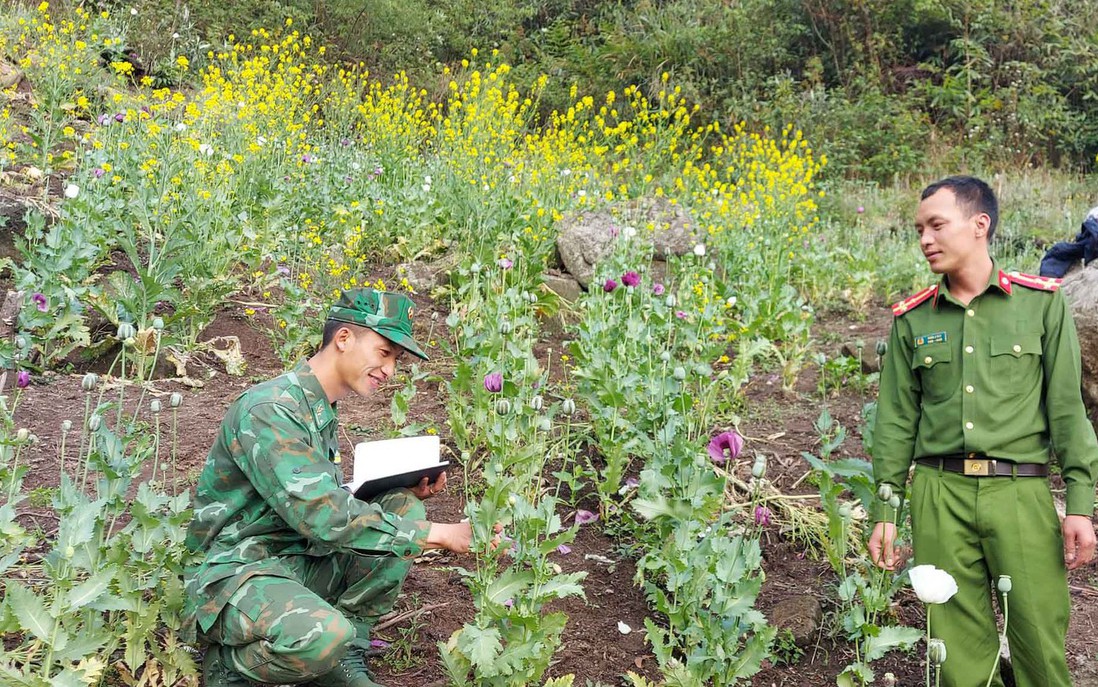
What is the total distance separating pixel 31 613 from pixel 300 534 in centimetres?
63

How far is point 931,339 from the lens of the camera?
2633 mm

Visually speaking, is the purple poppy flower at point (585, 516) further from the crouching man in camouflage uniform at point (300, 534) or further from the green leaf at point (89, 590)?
the green leaf at point (89, 590)

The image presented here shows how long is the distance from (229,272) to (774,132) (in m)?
9.15

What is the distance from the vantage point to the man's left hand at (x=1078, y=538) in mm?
2359

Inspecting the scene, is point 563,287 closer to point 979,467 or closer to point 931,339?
point 931,339

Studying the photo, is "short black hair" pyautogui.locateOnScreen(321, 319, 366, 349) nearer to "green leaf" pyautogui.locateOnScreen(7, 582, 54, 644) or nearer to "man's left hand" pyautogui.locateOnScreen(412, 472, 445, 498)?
"man's left hand" pyautogui.locateOnScreen(412, 472, 445, 498)

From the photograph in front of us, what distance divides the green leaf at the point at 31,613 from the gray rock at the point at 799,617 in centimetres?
201

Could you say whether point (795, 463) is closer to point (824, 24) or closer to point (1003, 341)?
point (1003, 341)

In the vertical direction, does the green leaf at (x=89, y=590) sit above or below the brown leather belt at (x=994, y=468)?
below

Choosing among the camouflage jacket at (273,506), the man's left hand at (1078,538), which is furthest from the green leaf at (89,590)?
the man's left hand at (1078,538)

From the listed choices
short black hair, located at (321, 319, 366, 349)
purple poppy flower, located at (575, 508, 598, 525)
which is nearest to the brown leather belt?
purple poppy flower, located at (575, 508, 598, 525)

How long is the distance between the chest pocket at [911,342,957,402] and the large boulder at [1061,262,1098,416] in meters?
1.49

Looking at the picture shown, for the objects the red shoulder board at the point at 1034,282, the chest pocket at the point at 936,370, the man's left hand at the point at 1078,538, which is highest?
the red shoulder board at the point at 1034,282

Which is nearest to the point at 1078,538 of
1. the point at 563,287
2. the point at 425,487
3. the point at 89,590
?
the point at 425,487
